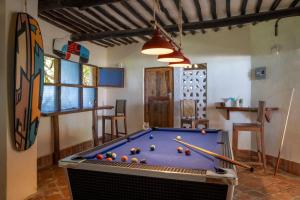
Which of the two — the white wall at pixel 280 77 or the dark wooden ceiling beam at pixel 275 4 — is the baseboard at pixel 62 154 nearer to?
the white wall at pixel 280 77

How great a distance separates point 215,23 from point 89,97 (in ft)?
12.4

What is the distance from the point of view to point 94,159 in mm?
1925

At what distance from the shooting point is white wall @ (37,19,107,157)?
457cm

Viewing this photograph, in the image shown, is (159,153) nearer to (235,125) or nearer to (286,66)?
(235,125)

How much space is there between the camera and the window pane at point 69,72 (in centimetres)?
530

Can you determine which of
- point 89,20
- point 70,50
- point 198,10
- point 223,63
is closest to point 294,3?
point 198,10

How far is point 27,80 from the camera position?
2.94 metres

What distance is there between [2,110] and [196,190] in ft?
7.96

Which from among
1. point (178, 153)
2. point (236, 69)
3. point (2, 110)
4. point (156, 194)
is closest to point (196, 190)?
point (156, 194)

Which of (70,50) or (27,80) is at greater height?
(70,50)

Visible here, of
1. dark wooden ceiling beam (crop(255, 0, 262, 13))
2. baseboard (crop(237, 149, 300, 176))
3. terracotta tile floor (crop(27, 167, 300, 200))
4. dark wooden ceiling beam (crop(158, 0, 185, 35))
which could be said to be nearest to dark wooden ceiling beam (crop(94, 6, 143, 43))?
dark wooden ceiling beam (crop(158, 0, 185, 35))

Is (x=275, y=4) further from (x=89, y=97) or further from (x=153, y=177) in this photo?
(x=89, y=97)

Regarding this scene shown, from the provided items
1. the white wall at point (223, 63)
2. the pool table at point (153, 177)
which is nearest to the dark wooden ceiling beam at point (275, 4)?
the white wall at point (223, 63)

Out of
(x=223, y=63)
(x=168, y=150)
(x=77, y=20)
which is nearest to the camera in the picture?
(x=168, y=150)
